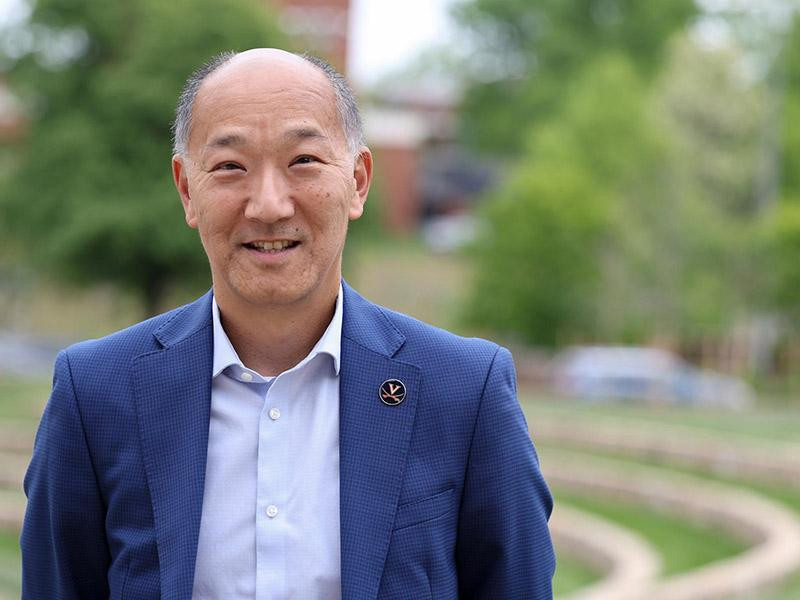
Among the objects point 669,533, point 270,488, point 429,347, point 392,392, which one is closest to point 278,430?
point 270,488

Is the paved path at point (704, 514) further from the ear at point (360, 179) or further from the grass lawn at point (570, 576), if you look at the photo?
the ear at point (360, 179)

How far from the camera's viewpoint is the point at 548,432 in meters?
17.8

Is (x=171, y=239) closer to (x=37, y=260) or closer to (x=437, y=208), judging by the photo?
(x=37, y=260)

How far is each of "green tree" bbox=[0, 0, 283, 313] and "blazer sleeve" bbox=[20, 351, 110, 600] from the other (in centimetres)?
2369

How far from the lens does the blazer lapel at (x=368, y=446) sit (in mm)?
2273

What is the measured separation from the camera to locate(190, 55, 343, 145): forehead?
230 centimetres

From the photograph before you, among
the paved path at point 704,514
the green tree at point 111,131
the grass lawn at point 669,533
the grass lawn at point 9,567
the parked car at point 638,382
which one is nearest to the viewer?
the paved path at point 704,514

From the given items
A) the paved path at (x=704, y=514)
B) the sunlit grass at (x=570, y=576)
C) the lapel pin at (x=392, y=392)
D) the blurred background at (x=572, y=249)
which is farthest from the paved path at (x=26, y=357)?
the lapel pin at (x=392, y=392)

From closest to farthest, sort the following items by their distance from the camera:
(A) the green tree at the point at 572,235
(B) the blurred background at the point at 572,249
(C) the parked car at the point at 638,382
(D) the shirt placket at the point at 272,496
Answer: (D) the shirt placket at the point at 272,496 < (B) the blurred background at the point at 572,249 < (C) the parked car at the point at 638,382 < (A) the green tree at the point at 572,235

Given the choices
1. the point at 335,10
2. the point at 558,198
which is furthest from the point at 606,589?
the point at 335,10

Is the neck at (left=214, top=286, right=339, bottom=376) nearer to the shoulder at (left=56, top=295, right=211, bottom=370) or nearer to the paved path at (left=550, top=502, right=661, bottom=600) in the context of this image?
the shoulder at (left=56, top=295, right=211, bottom=370)

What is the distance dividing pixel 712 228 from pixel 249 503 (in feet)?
93.9

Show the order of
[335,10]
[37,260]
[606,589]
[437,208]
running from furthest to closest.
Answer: [437,208]
[335,10]
[37,260]
[606,589]

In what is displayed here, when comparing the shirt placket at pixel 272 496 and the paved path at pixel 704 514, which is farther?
the paved path at pixel 704 514
